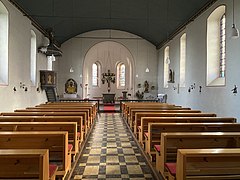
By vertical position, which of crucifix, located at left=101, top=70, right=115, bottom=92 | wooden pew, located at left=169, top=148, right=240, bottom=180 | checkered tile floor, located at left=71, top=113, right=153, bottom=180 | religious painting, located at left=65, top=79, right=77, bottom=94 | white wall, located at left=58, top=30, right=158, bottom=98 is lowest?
checkered tile floor, located at left=71, top=113, right=153, bottom=180

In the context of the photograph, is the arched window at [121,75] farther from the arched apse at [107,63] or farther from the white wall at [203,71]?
the white wall at [203,71]

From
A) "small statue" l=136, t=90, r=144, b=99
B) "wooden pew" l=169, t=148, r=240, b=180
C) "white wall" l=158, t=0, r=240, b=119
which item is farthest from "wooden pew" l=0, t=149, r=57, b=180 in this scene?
"small statue" l=136, t=90, r=144, b=99

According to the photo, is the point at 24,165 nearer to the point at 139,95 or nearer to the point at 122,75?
the point at 139,95

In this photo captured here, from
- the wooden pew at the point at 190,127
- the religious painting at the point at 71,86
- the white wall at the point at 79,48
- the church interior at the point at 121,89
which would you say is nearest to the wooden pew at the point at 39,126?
the church interior at the point at 121,89

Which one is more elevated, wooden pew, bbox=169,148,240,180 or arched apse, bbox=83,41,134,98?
arched apse, bbox=83,41,134,98

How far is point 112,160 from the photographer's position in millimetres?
4793

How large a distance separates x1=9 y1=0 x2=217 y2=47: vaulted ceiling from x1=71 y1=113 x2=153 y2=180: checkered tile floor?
5698 mm

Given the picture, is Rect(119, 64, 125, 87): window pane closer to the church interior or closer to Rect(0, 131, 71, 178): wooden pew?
the church interior

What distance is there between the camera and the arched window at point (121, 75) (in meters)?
22.4

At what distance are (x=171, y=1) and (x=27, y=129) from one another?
828 cm

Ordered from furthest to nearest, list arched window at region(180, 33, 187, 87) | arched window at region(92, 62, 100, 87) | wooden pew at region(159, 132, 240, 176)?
arched window at region(92, 62, 100, 87)
arched window at region(180, 33, 187, 87)
wooden pew at region(159, 132, 240, 176)

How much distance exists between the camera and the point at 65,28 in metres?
15.0

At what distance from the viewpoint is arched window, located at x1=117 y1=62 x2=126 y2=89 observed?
22.4 metres

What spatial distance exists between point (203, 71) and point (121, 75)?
13.6m
